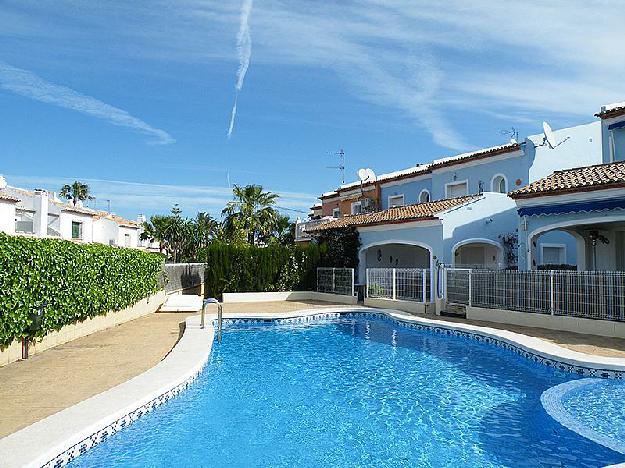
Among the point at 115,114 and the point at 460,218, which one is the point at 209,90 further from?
the point at 460,218

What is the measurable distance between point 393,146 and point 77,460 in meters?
29.9

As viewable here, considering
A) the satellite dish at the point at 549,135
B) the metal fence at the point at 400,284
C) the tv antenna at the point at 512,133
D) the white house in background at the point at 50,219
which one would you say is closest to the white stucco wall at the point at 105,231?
the white house in background at the point at 50,219

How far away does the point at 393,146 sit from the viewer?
34031 mm

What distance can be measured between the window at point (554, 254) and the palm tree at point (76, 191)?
275 feet

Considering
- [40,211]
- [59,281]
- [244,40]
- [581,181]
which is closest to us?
[59,281]

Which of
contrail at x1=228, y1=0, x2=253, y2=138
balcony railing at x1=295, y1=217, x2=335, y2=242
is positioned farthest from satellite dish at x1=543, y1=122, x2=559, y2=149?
balcony railing at x1=295, y1=217, x2=335, y2=242

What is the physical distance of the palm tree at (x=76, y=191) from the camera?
91375 mm

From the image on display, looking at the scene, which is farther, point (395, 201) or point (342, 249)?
point (395, 201)

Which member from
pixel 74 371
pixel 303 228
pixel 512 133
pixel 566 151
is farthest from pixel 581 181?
pixel 303 228

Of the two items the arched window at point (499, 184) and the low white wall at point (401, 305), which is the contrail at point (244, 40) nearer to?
the low white wall at point (401, 305)

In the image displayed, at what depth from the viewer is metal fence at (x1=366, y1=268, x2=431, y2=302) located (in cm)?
2289

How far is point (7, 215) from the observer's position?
41531mm

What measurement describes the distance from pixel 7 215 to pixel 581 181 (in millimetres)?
41430

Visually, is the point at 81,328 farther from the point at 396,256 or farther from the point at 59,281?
the point at 396,256
